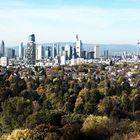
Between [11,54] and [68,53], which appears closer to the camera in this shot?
[68,53]

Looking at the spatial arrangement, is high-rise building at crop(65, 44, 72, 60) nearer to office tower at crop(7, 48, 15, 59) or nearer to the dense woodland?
office tower at crop(7, 48, 15, 59)

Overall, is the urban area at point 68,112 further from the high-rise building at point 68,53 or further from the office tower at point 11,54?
the office tower at point 11,54

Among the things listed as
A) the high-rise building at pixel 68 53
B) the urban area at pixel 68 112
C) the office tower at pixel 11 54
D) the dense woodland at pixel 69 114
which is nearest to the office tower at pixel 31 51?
the high-rise building at pixel 68 53

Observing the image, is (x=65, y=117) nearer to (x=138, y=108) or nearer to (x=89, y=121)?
(x=89, y=121)

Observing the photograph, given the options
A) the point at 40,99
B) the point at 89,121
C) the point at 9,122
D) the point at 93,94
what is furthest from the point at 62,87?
the point at 89,121

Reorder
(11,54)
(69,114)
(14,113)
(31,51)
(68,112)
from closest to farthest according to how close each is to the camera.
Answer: (69,114) < (14,113) < (68,112) < (31,51) < (11,54)

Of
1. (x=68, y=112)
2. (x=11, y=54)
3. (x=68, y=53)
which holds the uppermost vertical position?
(x=68, y=53)

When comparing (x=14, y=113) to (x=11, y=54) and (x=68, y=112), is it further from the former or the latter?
(x=11, y=54)

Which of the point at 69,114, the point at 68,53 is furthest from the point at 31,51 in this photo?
the point at 69,114
